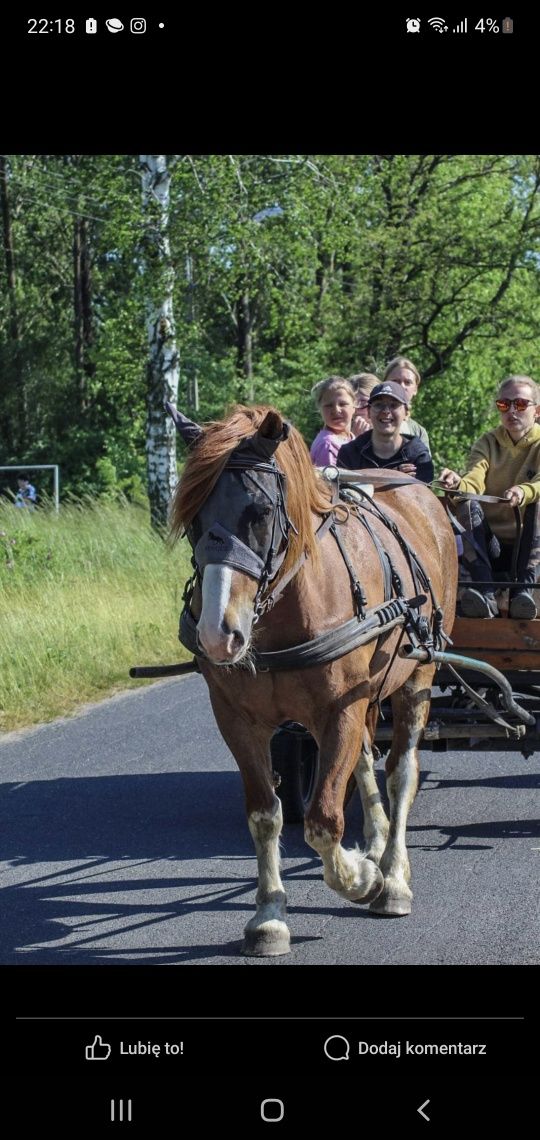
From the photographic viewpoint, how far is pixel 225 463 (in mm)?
3953

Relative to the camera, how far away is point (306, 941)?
15.2 ft

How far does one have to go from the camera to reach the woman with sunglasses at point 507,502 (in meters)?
6.30

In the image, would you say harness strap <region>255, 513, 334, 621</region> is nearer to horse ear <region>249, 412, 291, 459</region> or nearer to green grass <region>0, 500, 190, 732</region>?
horse ear <region>249, 412, 291, 459</region>

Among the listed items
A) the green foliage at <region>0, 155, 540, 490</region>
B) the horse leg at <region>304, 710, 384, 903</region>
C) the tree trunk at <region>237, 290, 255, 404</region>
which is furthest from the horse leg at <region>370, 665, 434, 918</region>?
the tree trunk at <region>237, 290, 255, 404</region>

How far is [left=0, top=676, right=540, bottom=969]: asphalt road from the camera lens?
4.60 metres

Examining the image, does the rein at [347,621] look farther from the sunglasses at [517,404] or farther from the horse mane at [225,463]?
the sunglasses at [517,404]

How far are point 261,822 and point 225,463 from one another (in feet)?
4.48

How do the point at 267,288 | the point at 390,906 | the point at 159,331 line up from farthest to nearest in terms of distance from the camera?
1. the point at 267,288
2. the point at 159,331
3. the point at 390,906

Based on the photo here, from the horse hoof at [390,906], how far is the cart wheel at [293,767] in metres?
1.03
